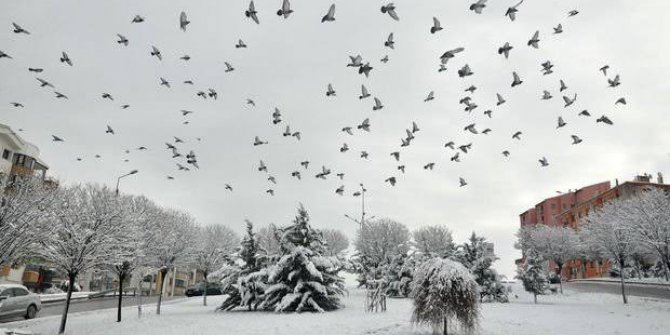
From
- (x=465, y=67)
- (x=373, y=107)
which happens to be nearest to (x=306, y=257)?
(x=373, y=107)

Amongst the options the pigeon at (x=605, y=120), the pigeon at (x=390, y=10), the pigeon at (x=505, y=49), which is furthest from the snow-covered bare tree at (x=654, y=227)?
the pigeon at (x=390, y=10)

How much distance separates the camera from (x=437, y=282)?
14250 mm

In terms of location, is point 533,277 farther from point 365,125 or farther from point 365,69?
point 365,69

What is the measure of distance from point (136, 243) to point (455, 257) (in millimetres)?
26148

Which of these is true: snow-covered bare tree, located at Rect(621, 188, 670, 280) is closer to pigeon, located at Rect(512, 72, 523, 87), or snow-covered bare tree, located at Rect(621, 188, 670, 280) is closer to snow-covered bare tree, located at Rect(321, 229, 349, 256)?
pigeon, located at Rect(512, 72, 523, 87)

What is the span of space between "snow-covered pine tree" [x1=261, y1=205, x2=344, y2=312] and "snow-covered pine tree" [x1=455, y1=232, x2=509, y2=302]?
45.3 feet

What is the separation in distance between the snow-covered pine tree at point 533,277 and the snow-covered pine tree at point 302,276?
58.2 ft

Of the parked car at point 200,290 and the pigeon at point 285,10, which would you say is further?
the parked car at point 200,290

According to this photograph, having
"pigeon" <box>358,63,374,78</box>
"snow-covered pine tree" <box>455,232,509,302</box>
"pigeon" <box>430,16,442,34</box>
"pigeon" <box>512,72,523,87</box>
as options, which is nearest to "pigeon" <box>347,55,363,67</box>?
"pigeon" <box>358,63,374,78</box>

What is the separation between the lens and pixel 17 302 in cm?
2300

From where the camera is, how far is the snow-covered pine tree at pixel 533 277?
35.5 metres

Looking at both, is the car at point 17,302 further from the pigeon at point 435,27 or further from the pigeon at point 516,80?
the pigeon at point 516,80

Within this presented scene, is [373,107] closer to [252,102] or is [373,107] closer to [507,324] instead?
[252,102]

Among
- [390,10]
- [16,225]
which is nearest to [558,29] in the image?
→ [390,10]
